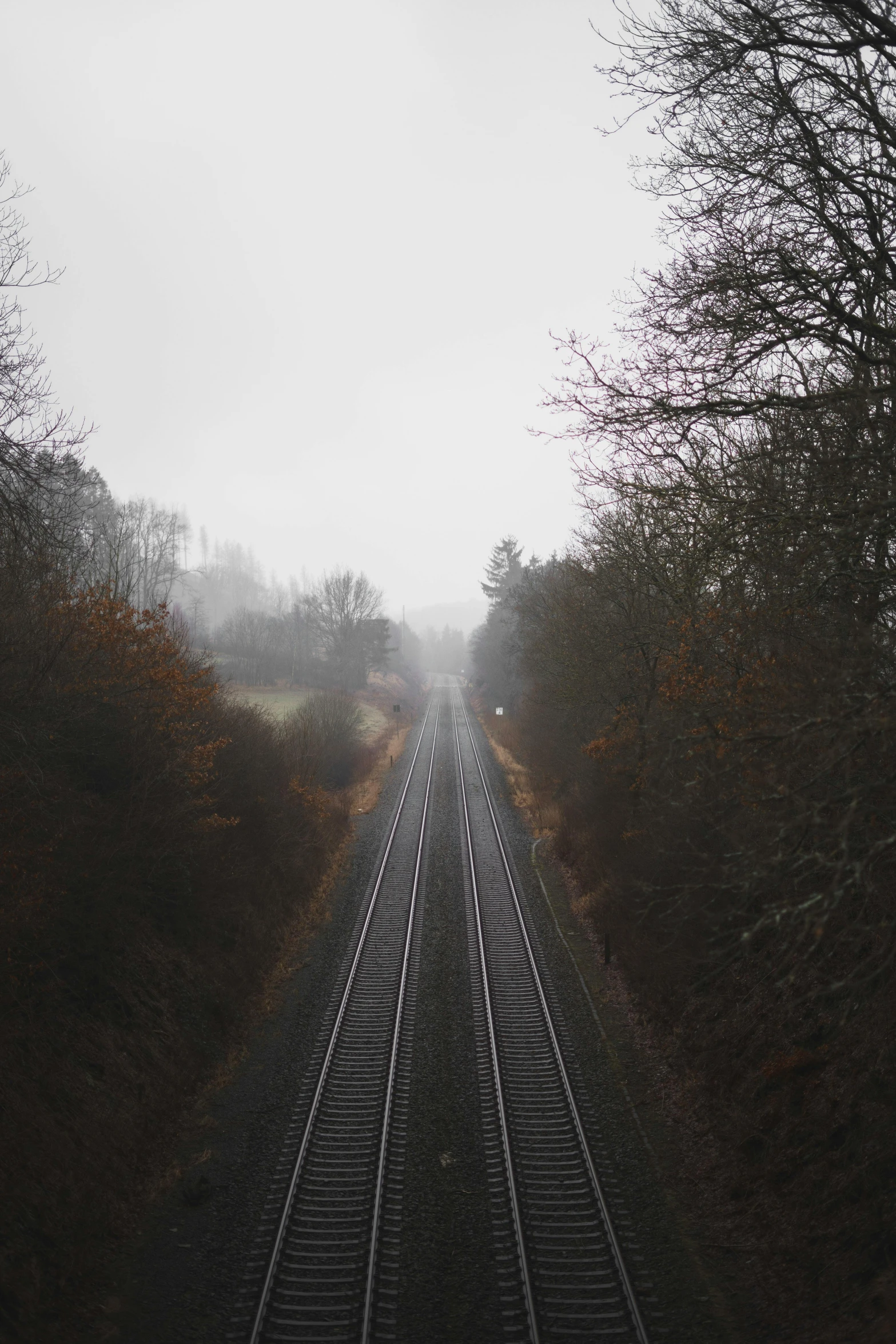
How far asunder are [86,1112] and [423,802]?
18528 millimetres

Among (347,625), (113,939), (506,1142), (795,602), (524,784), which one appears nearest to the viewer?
(795,602)

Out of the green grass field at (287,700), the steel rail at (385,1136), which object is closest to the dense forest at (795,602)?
the steel rail at (385,1136)

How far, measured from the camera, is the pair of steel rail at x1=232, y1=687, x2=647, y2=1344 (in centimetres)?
652

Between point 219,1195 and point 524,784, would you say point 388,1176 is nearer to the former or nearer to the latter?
point 219,1195

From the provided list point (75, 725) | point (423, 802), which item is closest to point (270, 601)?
point (423, 802)

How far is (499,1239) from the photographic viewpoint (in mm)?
7328

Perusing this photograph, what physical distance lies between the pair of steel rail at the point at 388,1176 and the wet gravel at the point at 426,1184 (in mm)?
229

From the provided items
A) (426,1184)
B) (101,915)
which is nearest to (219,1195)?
(426,1184)

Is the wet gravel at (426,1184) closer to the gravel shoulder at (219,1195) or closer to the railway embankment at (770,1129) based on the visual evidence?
the gravel shoulder at (219,1195)

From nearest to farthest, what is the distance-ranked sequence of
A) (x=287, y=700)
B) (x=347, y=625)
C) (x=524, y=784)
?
(x=524, y=784)
(x=287, y=700)
(x=347, y=625)

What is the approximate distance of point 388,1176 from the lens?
8.20 meters

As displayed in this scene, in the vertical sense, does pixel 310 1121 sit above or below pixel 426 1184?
above

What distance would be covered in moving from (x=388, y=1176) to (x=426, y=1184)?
46 cm

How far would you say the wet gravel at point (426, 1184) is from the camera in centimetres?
649
